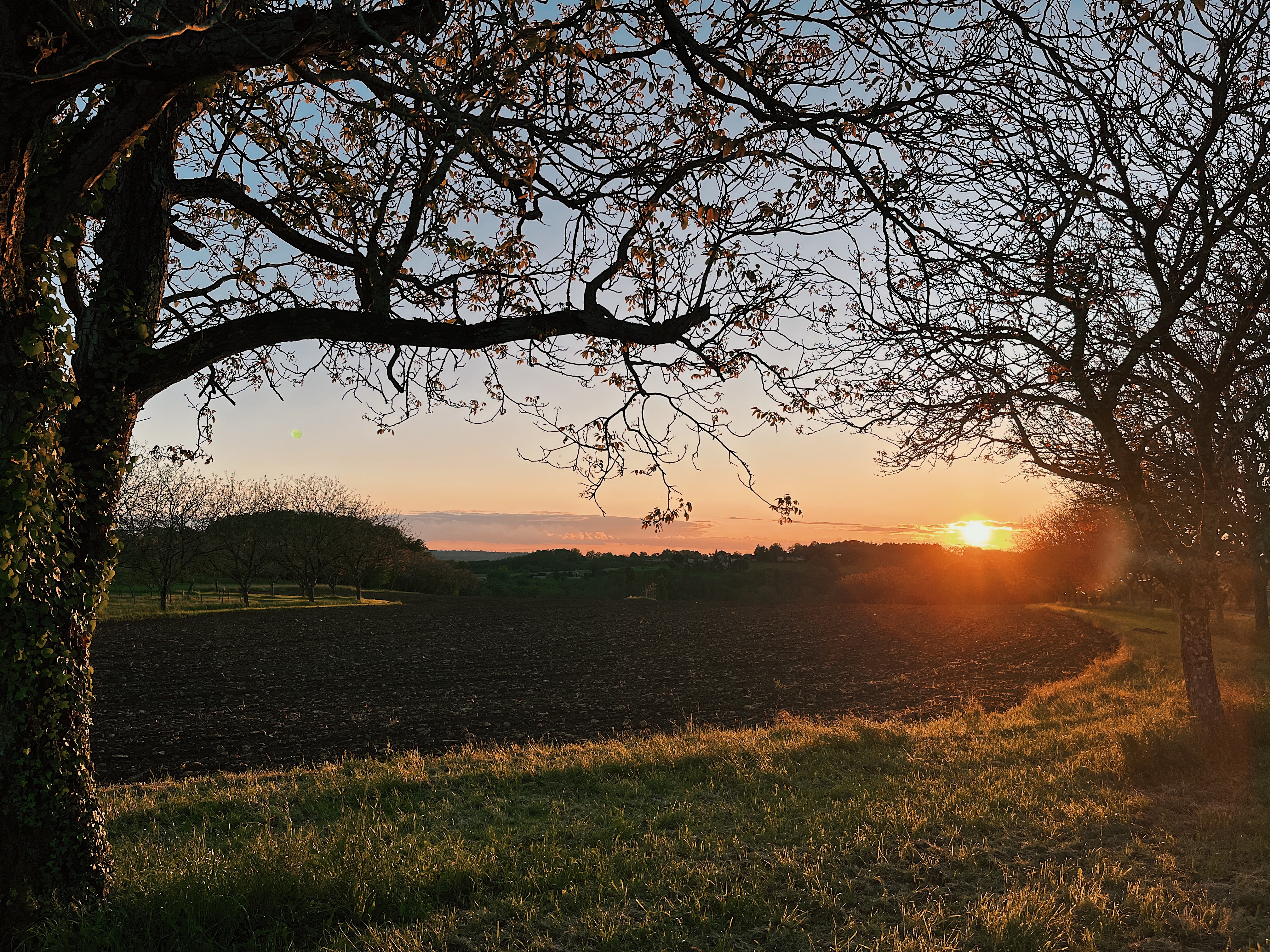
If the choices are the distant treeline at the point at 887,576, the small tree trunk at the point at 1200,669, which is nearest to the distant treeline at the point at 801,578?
the distant treeline at the point at 887,576

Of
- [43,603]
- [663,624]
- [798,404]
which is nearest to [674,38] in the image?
[798,404]

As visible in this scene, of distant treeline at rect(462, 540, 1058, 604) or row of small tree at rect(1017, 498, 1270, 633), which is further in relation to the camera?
distant treeline at rect(462, 540, 1058, 604)

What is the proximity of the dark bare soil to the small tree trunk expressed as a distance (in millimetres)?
7008

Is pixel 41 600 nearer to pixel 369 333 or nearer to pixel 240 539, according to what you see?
pixel 369 333

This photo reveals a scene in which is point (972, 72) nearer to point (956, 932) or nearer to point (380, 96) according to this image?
point (380, 96)

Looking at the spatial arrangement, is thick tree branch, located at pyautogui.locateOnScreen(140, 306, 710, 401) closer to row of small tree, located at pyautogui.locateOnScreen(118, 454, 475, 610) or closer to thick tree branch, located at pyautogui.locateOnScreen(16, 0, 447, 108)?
thick tree branch, located at pyautogui.locateOnScreen(16, 0, 447, 108)

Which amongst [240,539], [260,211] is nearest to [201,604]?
[240,539]

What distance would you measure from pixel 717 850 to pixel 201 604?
52829 mm

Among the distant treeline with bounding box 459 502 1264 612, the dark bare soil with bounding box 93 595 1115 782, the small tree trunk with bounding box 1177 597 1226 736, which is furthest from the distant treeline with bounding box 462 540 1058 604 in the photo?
the small tree trunk with bounding box 1177 597 1226 736

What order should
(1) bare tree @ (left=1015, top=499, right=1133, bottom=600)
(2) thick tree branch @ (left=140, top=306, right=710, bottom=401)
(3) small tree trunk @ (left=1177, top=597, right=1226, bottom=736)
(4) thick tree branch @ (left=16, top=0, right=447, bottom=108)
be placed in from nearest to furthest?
(4) thick tree branch @ (left=16, top=0, right=447, bottom=108) → (2) thick tree branch @ (left=140, top=306, right=710, bottom=401) → (3) small tree trunk @ (left=1177, top=597, right=1226, bottom=736) → (1) bare tree @ (left=1015, top=499, right=1133, bottom=600)

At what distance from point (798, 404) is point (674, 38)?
3.67 metres

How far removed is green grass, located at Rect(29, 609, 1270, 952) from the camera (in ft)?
16.5

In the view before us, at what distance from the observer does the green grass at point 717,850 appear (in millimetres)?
5016

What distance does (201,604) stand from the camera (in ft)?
162
